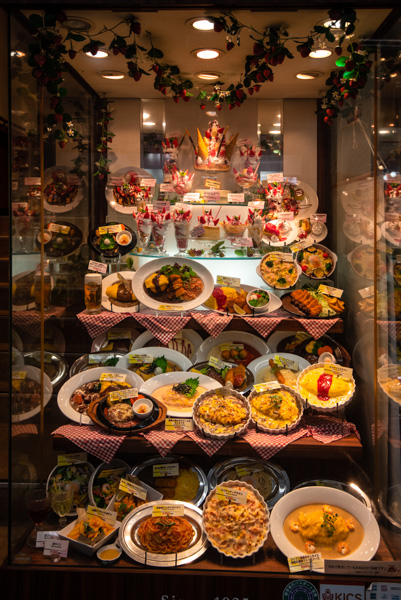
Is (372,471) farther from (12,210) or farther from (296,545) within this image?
(12,210)

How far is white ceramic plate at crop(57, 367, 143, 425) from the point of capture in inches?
109

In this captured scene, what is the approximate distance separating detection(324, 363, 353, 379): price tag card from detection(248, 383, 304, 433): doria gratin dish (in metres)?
0.23

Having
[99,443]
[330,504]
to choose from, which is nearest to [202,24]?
[99,443]

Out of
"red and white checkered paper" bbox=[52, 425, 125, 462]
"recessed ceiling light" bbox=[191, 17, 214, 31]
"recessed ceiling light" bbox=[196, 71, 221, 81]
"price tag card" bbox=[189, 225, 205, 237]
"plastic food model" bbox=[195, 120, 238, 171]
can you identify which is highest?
"recessed ceiling light" bbox=[191, 17, 214, 31]

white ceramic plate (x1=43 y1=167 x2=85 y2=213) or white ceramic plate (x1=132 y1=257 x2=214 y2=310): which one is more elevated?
white ceramic plate (x1=43 y1=167 x2=85 y2=213)

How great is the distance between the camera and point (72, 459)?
2.81 meters

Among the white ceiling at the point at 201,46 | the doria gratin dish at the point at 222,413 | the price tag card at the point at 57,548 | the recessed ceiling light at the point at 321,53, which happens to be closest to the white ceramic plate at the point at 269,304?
the doria gratin dish at the point at 222,413

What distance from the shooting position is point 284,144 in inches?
133

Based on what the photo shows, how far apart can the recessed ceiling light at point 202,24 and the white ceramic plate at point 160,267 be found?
1199 millimetres

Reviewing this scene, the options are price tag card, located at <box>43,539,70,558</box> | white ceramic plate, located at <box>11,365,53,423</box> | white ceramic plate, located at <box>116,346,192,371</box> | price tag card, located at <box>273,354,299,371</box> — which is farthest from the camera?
white ceramic plate, located at <box>116,346,192,371</box>

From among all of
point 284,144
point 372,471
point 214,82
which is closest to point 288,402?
point 372,471

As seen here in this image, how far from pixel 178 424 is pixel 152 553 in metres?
0.62

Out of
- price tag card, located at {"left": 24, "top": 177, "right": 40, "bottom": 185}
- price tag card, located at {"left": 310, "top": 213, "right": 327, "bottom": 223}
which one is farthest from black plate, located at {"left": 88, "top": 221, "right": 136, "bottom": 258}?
price tag card, located at {"left": 310, "top": 213, "right": 327, "bottom": 223}

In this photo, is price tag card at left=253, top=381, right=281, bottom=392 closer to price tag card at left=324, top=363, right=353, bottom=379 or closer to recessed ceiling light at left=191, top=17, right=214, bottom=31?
price tag card at left=324, top=363, right=353, bottom=379
